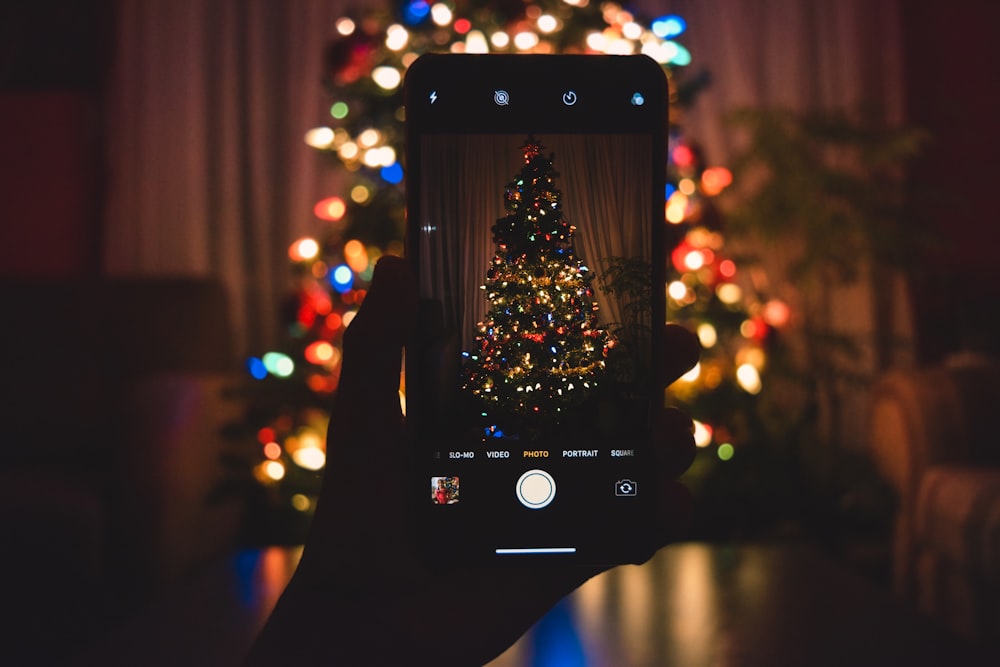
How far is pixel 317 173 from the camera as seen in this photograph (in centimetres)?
342

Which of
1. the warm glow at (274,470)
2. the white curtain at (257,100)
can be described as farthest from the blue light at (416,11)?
the white curtain at (257,100)

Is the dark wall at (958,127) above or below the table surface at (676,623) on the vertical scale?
above

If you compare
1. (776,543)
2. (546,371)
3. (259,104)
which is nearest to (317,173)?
(259,104)

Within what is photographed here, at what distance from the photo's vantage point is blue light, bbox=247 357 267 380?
7.49ft

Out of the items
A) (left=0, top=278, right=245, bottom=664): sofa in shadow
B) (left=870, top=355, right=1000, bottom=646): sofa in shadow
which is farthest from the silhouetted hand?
(left=870, top=355, right=1000, bottom=646): sofa in shadow

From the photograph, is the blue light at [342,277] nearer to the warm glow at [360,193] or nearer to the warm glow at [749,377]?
the warm glow at [360,193]

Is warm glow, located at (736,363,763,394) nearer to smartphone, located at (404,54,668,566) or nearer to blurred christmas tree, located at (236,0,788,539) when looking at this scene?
blurred christmas tree, located at (236,0,788,539)

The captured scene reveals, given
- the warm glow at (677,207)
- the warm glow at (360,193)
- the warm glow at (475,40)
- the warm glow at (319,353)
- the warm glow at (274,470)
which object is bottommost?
the warm glow at (274,470)

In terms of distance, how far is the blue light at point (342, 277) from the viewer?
2240 millimetres

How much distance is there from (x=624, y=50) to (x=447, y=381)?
173cm

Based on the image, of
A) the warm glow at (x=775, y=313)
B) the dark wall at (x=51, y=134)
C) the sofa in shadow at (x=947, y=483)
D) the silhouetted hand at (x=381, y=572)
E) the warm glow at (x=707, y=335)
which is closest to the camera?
the silhouetted hand at (x=381, y=572)

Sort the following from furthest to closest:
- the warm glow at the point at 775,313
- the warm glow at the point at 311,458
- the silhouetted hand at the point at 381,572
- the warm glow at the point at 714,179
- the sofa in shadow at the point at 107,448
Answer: the warm glow at the point at 775,313 → the warm glow at the point at 714,179 → the warm glow at the point at 311,458 → the sofa in shadow at the point at 107,448 → the silhouetted hand at the point at 381,572

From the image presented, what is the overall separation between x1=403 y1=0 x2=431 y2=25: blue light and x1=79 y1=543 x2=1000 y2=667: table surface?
1528mm

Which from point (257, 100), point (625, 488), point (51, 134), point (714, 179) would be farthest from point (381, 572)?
point (51, 134)
